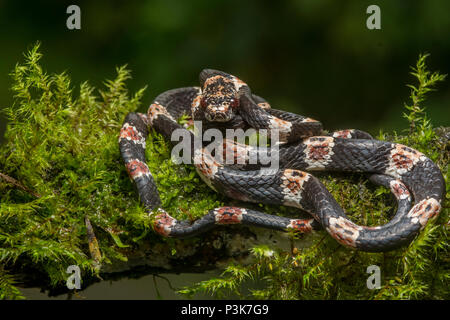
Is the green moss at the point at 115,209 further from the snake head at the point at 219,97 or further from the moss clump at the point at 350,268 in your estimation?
the snake head at the point at 219,97

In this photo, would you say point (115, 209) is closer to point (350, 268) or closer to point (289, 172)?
point (289, 172)

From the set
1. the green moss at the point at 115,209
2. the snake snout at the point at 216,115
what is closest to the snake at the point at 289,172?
the snake snout at the point at 216,115

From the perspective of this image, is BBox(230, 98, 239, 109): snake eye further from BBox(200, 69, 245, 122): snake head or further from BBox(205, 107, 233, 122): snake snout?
BBox(205, 107, 233, 122): snake snout

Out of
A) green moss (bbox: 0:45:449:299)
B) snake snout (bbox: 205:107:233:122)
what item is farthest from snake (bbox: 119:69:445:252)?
green moss (bbox: 0:45:449:299)

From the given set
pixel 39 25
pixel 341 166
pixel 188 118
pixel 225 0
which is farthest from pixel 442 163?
pixel 39 25

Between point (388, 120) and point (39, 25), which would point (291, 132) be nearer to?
point (388, 120)

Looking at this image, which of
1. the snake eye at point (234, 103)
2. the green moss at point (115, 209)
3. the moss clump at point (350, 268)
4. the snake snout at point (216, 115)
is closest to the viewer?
the moss clump at point (350, 268)
